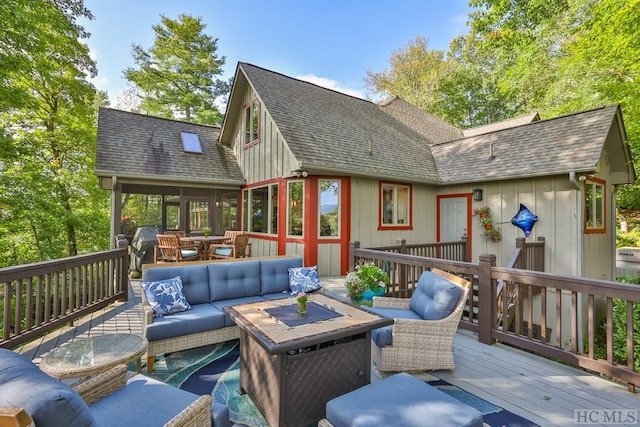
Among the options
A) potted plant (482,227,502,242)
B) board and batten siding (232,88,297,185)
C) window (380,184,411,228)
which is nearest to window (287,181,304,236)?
board and batten siding (232,88,297,185)

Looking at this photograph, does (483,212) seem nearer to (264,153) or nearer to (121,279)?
(264,153)

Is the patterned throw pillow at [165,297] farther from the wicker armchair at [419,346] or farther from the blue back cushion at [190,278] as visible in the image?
the wicker armchair at [419,346]

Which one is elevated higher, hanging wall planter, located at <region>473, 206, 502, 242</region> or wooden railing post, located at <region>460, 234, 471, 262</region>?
hanging wall planter, located at <region>473, 206, 502, 242</region>

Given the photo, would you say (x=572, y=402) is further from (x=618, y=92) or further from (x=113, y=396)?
(x=618, y=92)

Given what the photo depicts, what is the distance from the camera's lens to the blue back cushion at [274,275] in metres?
4.35

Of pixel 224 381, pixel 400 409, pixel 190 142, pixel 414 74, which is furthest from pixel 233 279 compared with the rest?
pixel 414 74

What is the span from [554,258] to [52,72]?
1485cm

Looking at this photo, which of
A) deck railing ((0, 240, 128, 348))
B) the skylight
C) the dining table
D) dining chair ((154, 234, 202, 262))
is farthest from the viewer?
the skylight

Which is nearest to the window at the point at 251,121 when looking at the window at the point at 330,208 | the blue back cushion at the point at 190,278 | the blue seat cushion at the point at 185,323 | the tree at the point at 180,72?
the window at the point at 330,208

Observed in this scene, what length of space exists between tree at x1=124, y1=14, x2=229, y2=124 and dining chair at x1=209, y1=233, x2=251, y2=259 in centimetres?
1235

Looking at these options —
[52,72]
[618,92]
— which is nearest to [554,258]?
[618,92]

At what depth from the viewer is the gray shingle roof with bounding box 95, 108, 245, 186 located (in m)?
8.01

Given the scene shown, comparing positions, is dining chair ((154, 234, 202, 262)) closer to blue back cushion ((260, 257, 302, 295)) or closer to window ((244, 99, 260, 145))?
blue back cushion ((260, 257, 302, 295))

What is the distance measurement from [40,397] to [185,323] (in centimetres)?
226
